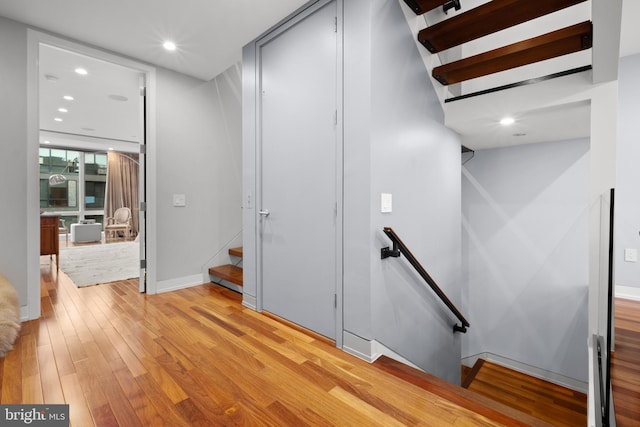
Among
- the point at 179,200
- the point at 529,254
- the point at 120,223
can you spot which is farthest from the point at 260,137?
the point at 120,223

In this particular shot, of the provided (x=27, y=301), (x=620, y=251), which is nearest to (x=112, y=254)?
(x=27, y=301)

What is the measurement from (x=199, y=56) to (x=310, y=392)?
3.44 metres

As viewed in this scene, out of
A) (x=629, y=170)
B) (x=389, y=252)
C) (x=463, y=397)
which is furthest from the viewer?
(x=629, y=170)

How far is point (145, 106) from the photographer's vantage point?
11.3 ft

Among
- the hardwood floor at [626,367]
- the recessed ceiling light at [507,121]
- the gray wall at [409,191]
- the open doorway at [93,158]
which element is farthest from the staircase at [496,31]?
the open doorway at [93,158]

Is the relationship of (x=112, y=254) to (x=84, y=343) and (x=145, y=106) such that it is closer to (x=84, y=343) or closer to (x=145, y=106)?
(x=145, y=106)

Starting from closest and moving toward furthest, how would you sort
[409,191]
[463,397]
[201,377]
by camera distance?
[463,397], [201,377], [409,191]

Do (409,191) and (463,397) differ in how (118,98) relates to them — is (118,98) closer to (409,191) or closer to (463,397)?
(409,191)

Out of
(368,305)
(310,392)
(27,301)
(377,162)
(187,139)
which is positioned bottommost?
(310,392)

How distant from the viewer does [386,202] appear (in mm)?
2166

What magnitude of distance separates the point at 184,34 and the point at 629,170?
Answer: 4.80 metres

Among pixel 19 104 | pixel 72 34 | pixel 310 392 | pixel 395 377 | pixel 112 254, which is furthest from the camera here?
pixel 112 254

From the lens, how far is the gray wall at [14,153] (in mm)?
2547

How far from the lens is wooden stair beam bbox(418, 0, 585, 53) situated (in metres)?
2.02
